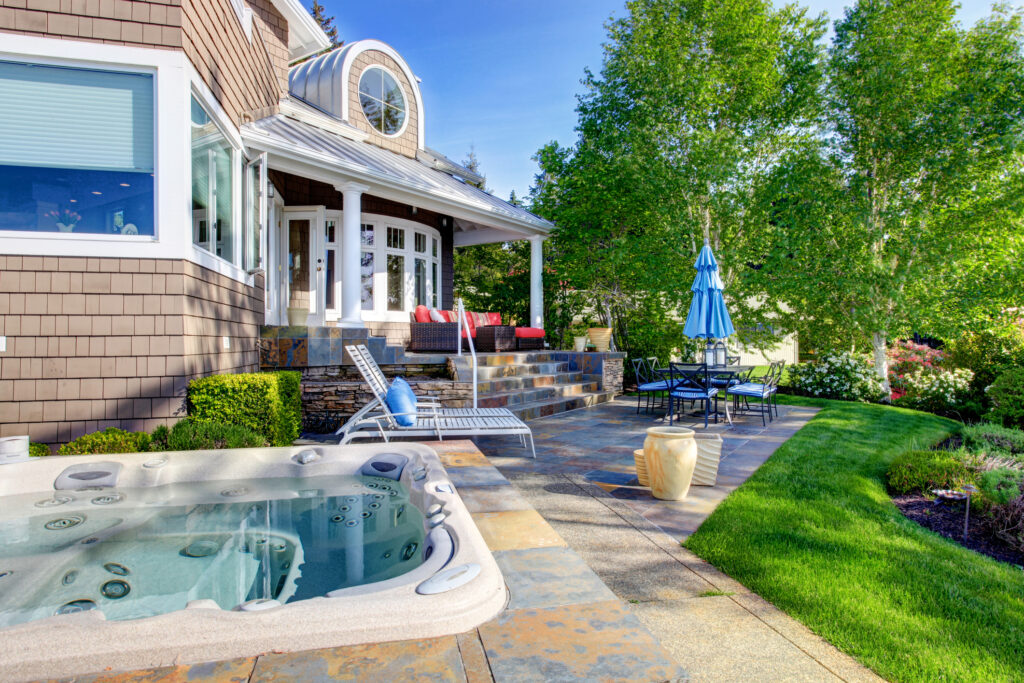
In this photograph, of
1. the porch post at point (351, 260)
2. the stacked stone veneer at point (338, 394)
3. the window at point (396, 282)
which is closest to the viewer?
the stacked stone veneer at point (338, 394)

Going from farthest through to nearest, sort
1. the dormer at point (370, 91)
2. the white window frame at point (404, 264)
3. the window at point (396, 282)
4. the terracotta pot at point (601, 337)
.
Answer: the terracotta pot at point (601, 337), the dormer at point (370, 91), the window at point (396, 282), the white window frame at point (404, 264)

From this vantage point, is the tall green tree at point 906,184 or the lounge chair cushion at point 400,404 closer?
the lounge chair cushion at point 400,404

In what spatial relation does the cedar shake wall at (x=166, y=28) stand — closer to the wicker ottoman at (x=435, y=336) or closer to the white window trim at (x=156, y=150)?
the white window trim at (x=156, y=150)

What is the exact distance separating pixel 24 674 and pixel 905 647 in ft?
9.49

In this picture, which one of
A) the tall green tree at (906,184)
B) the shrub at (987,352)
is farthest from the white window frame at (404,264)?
the shrub at (987,352)

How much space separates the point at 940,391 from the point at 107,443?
12166 mm

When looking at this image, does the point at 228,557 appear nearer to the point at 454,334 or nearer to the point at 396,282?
the point at 454,334

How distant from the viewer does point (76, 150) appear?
174 inches

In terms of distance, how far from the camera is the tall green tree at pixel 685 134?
11359mm

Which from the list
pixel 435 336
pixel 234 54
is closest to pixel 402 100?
pixel 435 336

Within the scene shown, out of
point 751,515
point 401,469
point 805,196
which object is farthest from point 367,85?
point 751,515

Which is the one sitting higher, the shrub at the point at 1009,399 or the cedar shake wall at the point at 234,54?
the cedar shake wall at the point at 234,54

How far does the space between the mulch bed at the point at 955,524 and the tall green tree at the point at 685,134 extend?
7.41m

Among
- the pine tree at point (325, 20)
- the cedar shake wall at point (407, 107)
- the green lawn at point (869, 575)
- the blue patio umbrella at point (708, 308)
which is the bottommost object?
the green lawn at point (869, 575)
